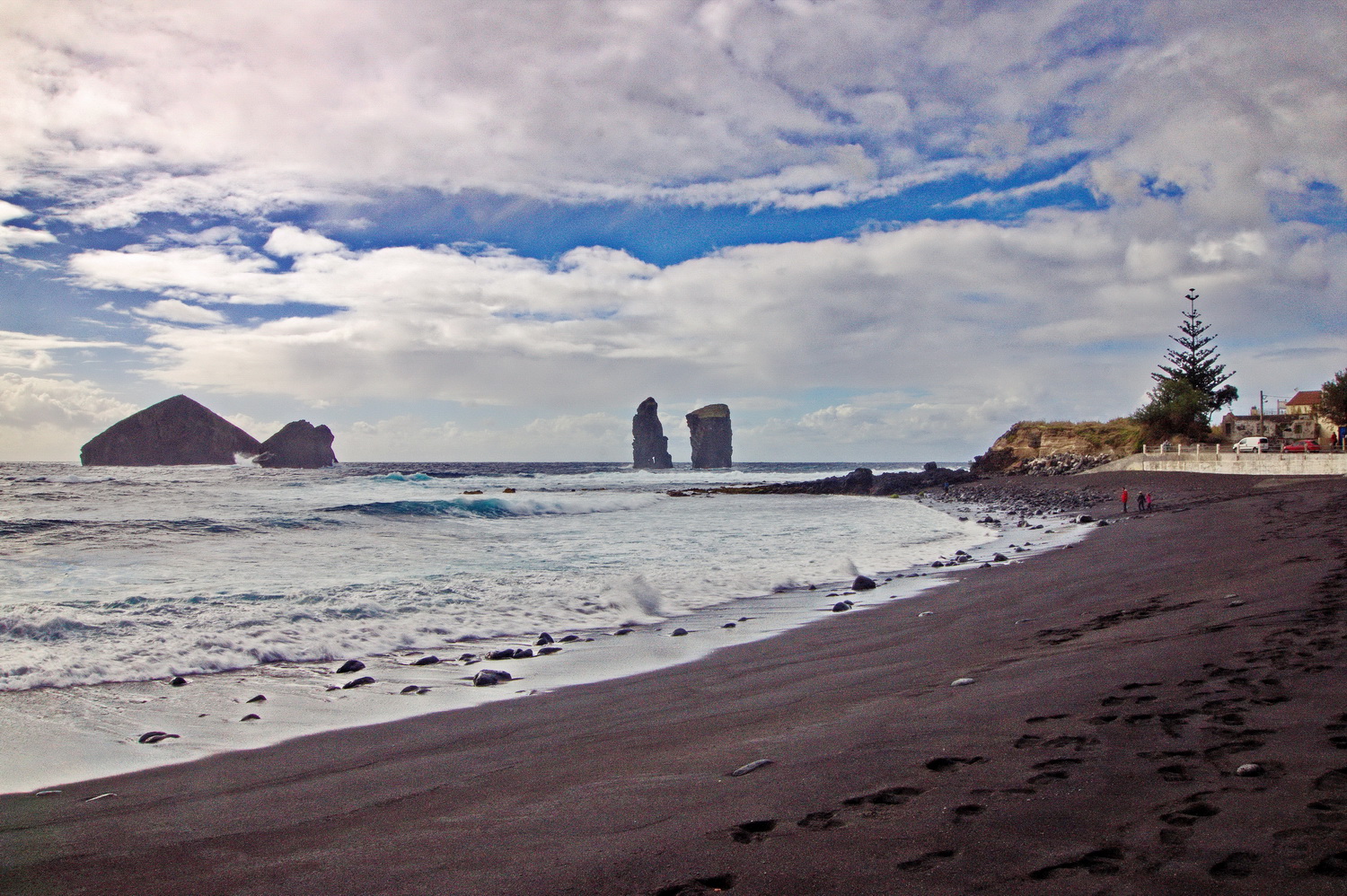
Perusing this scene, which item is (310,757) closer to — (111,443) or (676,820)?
(676,820)

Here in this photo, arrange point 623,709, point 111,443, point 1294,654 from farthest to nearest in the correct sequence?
point 111,443, point 623,709, point 1294,654

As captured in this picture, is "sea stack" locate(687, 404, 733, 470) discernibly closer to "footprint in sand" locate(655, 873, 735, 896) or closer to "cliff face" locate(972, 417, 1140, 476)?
"cliff face" locate(972, 417, 1140, 476)

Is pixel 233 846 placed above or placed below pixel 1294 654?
below

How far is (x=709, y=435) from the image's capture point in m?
150

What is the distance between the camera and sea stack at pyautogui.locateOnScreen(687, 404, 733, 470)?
494 feet

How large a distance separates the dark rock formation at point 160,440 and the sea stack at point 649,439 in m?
78.3

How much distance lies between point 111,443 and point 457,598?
505 feet

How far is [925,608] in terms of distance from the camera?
9.50 metres

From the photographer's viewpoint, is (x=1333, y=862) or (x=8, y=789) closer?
(x=1333, y=862)

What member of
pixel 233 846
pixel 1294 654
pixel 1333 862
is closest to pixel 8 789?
pixel 233 846

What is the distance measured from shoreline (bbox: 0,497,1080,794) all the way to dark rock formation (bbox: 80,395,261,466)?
149 metres

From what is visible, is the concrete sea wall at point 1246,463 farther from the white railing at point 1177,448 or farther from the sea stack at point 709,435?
the sea stack at point 709,435

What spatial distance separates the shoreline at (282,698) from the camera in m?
4.88

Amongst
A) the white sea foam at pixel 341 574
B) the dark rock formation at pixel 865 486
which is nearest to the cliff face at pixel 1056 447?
the dark rock formation at pixel 865 486
